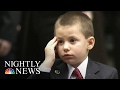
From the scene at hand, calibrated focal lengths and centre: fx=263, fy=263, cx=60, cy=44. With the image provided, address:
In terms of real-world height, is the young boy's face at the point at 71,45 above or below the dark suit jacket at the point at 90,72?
above

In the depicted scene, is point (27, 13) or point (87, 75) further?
point (27, 13)

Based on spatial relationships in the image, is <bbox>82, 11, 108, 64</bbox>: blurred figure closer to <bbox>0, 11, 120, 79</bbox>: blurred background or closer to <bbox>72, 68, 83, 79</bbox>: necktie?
<bbox>0, 11, 120, 79</bbox>: blurred background

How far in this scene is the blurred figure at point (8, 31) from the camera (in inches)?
55.0

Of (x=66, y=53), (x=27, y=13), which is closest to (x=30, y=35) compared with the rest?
(x=27, y=13)

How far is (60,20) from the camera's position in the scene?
1.28m

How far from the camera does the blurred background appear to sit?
1372 mm

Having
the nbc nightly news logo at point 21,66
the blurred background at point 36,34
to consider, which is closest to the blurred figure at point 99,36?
the blurred background at point 36,34

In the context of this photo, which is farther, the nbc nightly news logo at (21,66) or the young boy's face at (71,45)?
the nbc nightly news logo at (21,66)

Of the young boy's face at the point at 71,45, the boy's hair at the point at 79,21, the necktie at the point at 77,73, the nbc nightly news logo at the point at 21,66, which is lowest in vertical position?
the necktie at the point at 77,73

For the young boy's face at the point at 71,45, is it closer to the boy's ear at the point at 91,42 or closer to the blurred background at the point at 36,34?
the boy's ear at the point at 91,42

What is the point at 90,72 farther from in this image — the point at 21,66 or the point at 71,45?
the point at 21,66
